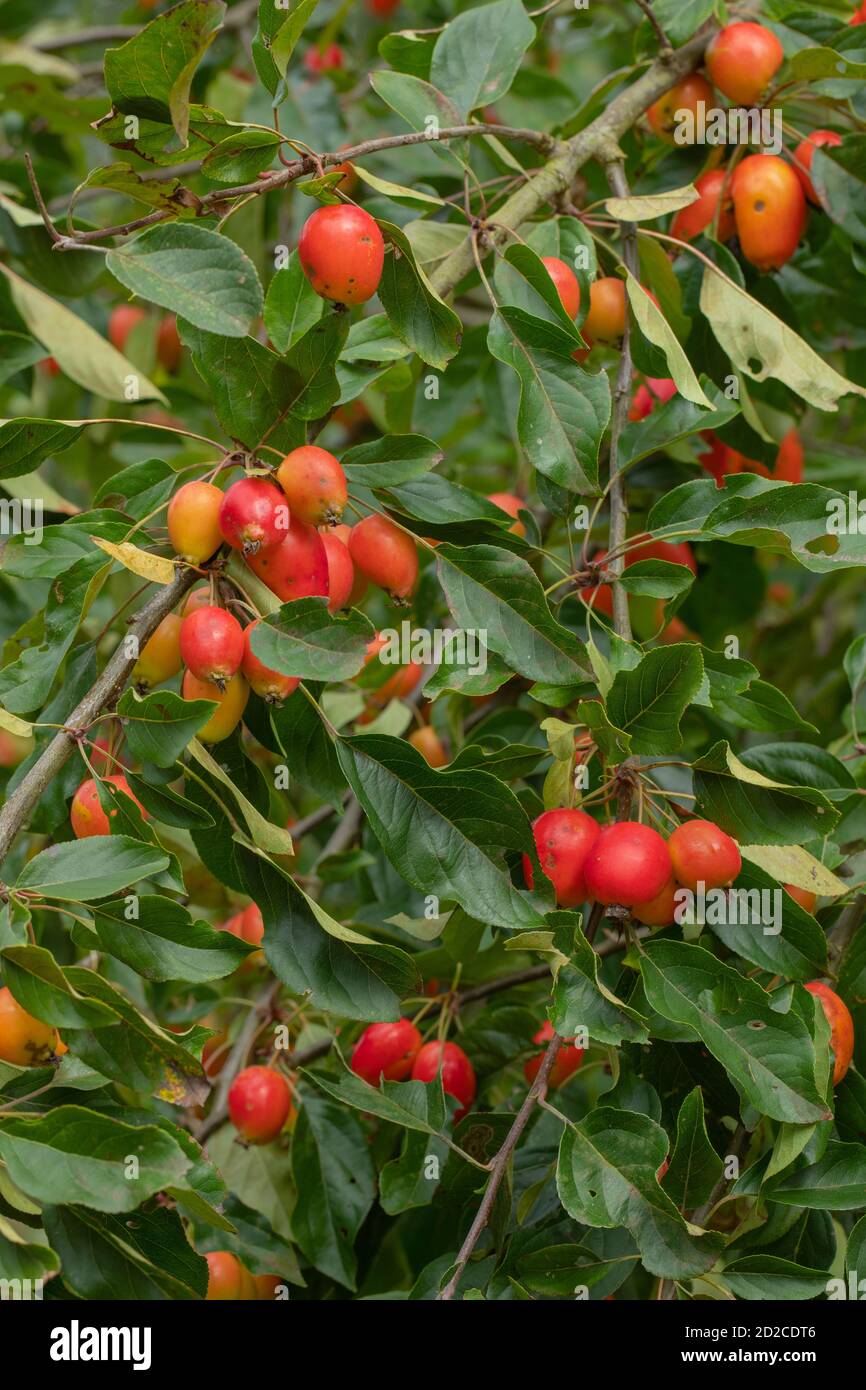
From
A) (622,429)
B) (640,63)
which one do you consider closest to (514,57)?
(640,63)

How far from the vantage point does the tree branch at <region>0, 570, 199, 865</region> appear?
1.27 metres

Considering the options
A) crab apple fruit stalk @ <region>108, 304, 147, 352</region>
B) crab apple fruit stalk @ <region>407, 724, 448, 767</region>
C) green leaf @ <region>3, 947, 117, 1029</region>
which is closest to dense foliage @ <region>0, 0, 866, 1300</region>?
green leaf @ <region>3, 947, 117, 1029</region>

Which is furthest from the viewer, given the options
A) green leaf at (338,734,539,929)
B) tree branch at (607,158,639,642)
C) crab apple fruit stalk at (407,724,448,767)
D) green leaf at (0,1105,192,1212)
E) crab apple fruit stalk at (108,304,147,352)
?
crab apple fruit stalk at (108,304,147,352)

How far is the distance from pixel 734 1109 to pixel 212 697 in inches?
29.4

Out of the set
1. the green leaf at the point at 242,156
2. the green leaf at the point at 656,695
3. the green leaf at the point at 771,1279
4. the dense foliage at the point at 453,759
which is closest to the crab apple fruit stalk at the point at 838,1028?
the dense foliage at the point at 453,759

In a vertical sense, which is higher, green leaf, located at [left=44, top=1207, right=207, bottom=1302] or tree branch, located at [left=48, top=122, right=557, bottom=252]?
tree branch, located at [left=48, top=122, right=557, bottom=252]

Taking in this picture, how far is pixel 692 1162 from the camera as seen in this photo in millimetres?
1378

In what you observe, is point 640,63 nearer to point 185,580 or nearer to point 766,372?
point 766,372

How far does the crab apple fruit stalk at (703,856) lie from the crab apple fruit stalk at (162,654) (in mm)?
538

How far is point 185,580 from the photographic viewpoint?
54.6 inches

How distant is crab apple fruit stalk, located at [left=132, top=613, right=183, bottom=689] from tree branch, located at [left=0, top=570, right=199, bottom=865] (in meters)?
0.02

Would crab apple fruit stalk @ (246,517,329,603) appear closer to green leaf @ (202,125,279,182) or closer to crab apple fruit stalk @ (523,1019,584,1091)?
green leaf @ (202,125,279,182)

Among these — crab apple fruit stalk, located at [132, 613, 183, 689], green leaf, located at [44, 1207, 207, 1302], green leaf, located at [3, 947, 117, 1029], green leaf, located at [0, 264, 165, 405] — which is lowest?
green leaf, located at [44, 1207, 207, 1302]

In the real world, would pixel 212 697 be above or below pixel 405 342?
below
